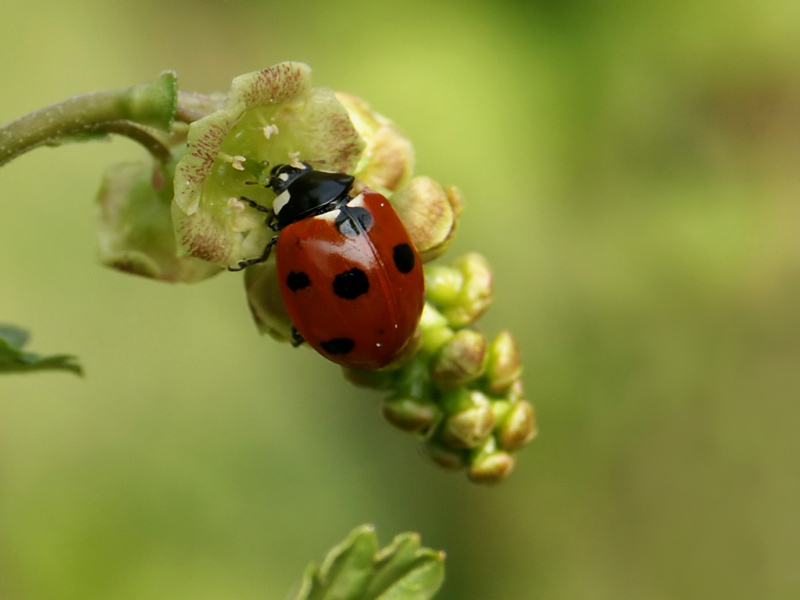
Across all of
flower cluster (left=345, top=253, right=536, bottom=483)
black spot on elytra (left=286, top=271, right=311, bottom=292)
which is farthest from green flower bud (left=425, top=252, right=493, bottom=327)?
black spot on elytra (left=286, top=271, right=311, bottom=292)

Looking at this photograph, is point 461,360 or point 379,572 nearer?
point 461,360

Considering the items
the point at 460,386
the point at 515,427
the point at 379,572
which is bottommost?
the point at 379,572

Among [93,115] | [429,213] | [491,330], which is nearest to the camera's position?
[93,115]

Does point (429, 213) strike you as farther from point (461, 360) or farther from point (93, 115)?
point (93, 115)

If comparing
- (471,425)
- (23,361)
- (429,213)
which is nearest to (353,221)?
(429,213)

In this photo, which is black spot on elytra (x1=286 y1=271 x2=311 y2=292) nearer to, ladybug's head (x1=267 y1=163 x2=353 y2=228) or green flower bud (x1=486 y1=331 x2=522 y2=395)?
ladybug's head (x1=267 y1=163 x2=353 y2=228)

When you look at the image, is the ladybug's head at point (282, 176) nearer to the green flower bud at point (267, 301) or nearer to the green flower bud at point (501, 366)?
the green flower bud at point (267, 301)
